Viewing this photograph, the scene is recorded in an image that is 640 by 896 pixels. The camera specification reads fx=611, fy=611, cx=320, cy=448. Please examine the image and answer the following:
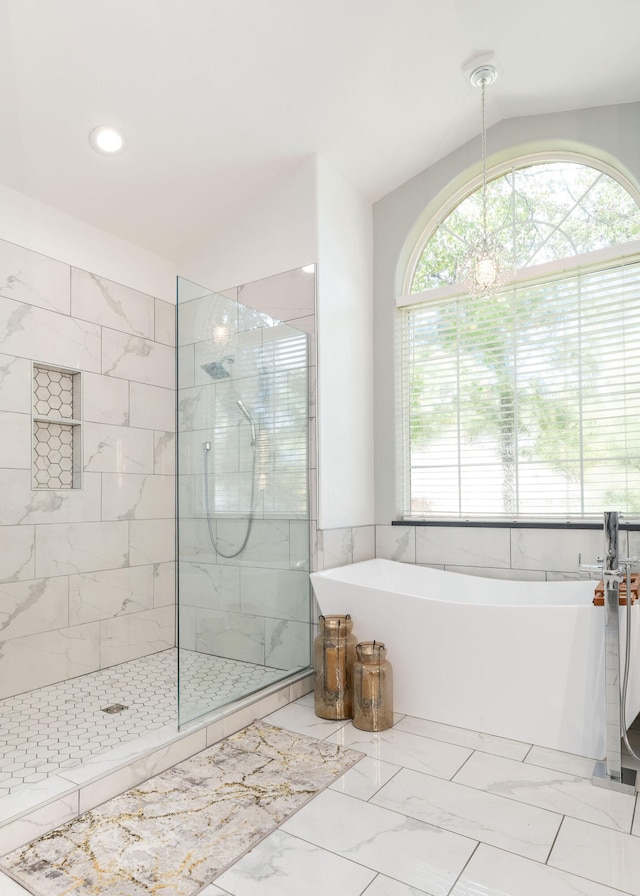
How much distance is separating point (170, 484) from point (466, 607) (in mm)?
2274

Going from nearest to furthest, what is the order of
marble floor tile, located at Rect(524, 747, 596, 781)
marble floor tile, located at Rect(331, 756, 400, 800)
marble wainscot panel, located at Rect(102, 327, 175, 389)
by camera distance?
1. marble floor tile, located at Rect(331, 756, 400, 800)
2. marble floor tile, located at Rect(524, 747, 596, 781)
3. marble wainscot panel, located at Rect(102, 327, 175, 389)

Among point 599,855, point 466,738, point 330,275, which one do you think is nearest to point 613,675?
point 599,855

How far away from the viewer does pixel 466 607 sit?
8.74 ft

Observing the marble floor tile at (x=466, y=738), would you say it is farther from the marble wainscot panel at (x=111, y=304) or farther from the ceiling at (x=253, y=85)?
the ceiling at (x=253, y=85)

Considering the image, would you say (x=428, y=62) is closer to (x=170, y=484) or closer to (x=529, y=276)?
(x=529, y=276)

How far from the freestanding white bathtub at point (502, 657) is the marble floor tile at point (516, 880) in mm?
834

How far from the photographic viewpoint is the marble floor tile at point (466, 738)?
2.52 m

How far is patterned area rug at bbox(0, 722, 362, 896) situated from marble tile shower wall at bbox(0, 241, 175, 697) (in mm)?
1342

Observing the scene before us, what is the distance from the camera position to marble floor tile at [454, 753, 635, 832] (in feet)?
6.63

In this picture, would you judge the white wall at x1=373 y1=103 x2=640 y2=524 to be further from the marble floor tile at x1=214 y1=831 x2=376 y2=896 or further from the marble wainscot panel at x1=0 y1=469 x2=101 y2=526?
the marble floor tile at x1=214 y1=831 x2=376 y2=896

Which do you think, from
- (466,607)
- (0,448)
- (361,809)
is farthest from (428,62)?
(361,809)

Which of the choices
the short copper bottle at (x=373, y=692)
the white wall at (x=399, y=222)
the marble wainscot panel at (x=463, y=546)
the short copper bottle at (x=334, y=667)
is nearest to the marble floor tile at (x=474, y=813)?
the short copper bottle at (x=373, y=692)

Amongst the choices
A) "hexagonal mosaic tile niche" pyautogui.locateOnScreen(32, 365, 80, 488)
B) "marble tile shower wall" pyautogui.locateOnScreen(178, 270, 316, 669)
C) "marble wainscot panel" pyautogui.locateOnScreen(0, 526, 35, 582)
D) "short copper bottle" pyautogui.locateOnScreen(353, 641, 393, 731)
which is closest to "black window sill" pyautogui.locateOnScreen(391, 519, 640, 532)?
"marble tile shower wall" pyautogui.locateOnScreen(178, 270, 316, 669)

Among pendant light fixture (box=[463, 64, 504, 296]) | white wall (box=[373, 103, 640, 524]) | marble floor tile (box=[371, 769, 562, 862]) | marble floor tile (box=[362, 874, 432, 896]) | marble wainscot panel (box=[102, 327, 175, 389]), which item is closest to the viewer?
marble floor tile (box=[362, 874, 432, 896])
